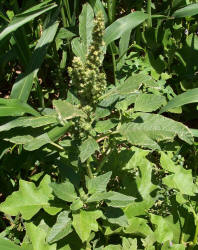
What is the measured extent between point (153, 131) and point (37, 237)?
0.80m

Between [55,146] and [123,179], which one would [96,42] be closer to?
[55,146]

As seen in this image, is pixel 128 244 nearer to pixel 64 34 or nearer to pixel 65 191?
pixel 65 191

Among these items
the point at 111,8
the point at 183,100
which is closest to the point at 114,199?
the point at 183,100

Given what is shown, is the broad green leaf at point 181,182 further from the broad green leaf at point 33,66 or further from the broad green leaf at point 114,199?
the broad green leaf at point 33,66

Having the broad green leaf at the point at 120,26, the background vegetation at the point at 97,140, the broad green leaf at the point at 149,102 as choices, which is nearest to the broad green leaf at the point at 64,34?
the background vegetation at the point at 97,140

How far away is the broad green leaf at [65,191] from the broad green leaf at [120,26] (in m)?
0.90

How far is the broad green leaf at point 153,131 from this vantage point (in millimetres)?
1353

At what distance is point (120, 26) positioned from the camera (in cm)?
213

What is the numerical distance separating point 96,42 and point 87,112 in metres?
0.28

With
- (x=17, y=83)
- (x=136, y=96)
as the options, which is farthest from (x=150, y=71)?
(x=17, y=83)

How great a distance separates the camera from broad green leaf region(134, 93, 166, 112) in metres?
1.54

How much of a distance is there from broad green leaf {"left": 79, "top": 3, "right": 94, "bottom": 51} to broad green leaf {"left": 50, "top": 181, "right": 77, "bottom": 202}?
658 mm

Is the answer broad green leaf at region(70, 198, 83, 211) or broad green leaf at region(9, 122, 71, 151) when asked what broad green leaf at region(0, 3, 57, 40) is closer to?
broad green leaf at region(9, 122, 71, 151)

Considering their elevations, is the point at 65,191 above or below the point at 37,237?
above
